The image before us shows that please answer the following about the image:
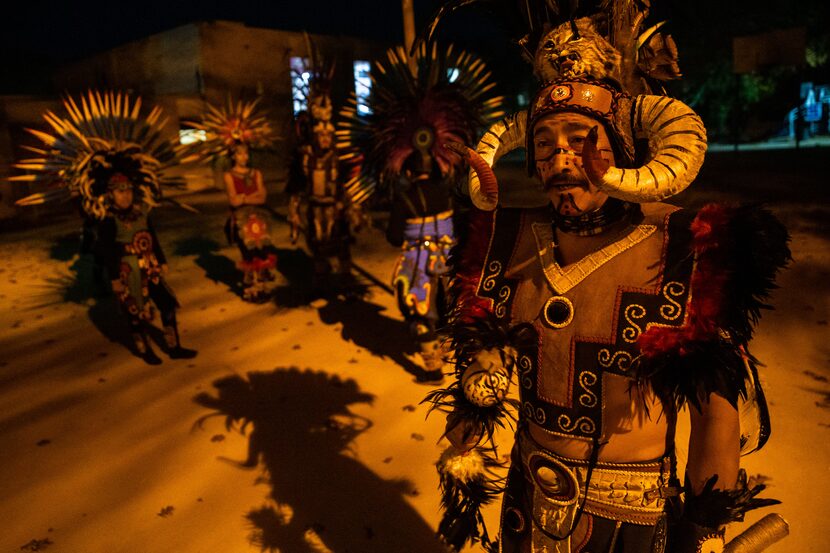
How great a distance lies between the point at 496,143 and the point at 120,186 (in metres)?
5.28

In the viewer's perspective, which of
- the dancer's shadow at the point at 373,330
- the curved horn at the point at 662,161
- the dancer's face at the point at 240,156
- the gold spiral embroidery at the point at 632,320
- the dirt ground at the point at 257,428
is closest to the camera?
the curved horn at the point at 662,161

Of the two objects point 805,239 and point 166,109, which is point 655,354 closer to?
point 805,239

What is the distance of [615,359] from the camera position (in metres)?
1.71

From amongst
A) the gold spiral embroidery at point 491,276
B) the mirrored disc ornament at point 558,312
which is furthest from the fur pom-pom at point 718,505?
the gold spiral embroidery at point 491,276

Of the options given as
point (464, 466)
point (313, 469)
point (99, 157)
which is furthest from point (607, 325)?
point (99, 157)

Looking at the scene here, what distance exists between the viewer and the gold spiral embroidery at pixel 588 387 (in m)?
1.75

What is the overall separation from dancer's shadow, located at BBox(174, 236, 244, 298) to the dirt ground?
0.78 meters

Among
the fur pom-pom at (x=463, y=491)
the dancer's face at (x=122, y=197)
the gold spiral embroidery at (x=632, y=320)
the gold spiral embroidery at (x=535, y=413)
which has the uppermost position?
the dancer's face at (x=122, y=197)

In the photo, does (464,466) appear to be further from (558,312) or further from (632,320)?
(632,320)

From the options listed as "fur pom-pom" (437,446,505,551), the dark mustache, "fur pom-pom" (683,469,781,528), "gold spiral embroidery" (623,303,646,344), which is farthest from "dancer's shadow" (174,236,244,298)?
"fur pom-pom" (683,469,781,528)

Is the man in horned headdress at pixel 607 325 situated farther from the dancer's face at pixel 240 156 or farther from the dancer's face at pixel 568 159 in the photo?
the dancer's face at pixel 240 156

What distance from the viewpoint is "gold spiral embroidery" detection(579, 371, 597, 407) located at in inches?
68.7

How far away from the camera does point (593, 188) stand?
1.75 m

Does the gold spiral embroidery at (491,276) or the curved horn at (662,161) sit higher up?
the curved horn at (662,161)
